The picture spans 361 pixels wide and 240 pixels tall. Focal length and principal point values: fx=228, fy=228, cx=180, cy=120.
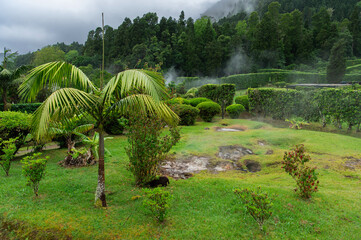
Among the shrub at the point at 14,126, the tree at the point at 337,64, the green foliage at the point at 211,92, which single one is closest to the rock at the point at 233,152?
the shrub at the point at 14,126

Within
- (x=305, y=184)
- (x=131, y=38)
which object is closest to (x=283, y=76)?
(x=131, y=38)

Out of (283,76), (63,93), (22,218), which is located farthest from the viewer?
(283,76)

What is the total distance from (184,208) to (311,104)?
1101 cm

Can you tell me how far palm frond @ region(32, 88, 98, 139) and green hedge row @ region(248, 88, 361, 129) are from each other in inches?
453

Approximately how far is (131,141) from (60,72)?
1934 mm

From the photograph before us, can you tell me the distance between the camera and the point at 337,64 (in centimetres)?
3356

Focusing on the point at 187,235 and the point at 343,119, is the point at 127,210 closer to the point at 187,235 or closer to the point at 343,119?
the point at 187,235

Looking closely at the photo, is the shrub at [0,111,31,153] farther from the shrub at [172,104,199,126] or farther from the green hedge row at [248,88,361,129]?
the green hedge row at [248,88,361,129]

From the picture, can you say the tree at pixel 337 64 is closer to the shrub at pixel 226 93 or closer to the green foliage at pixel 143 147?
the shrub at pixel 226 93

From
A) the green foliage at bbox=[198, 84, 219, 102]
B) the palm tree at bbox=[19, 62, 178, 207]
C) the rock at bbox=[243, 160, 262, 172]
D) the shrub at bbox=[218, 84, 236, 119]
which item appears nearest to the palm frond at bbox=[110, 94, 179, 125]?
the palm tree at bbox=[19, 62, 178, 207]

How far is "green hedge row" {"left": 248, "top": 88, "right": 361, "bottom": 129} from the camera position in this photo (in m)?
10.6

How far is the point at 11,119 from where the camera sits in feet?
23.2

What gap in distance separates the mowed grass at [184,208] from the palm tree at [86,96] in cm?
65

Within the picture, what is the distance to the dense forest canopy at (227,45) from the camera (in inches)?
1909
